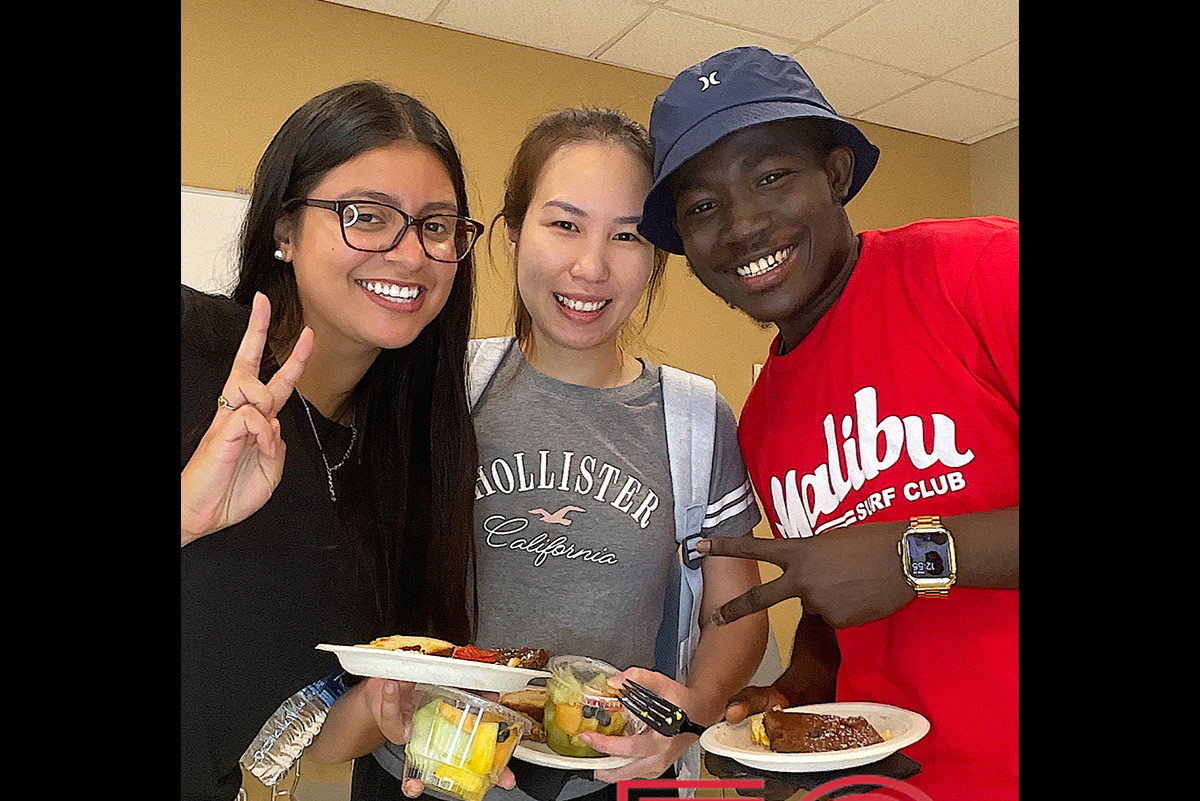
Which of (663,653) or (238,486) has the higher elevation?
(238,486)

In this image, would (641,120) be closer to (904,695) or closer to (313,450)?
(313,450)

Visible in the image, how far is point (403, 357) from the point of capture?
967mm

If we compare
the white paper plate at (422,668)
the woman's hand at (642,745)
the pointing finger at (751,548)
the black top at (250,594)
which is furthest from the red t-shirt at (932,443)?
the black top at (250,594)

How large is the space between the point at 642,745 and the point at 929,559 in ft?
1.12

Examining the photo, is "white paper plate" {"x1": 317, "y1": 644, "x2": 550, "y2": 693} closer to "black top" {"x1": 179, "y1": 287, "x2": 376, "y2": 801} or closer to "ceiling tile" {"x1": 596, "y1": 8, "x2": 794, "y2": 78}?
"black top" {"x1": 179, "y1": 287, "x2": 376, "y2": 801}

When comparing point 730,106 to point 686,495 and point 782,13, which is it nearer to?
point 782,13

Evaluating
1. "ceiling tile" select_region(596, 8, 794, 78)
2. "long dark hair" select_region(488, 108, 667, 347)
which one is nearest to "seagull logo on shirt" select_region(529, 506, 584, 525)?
"long dark hair" select_region(488, 108, 667, 347)

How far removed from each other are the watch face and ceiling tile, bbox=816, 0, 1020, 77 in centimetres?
64

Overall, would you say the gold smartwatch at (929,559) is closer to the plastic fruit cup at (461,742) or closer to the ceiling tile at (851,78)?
the plastic fruit cup at (461,742)

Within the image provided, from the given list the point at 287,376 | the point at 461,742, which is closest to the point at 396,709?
the point at 461,742

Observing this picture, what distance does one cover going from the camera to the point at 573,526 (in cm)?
100
